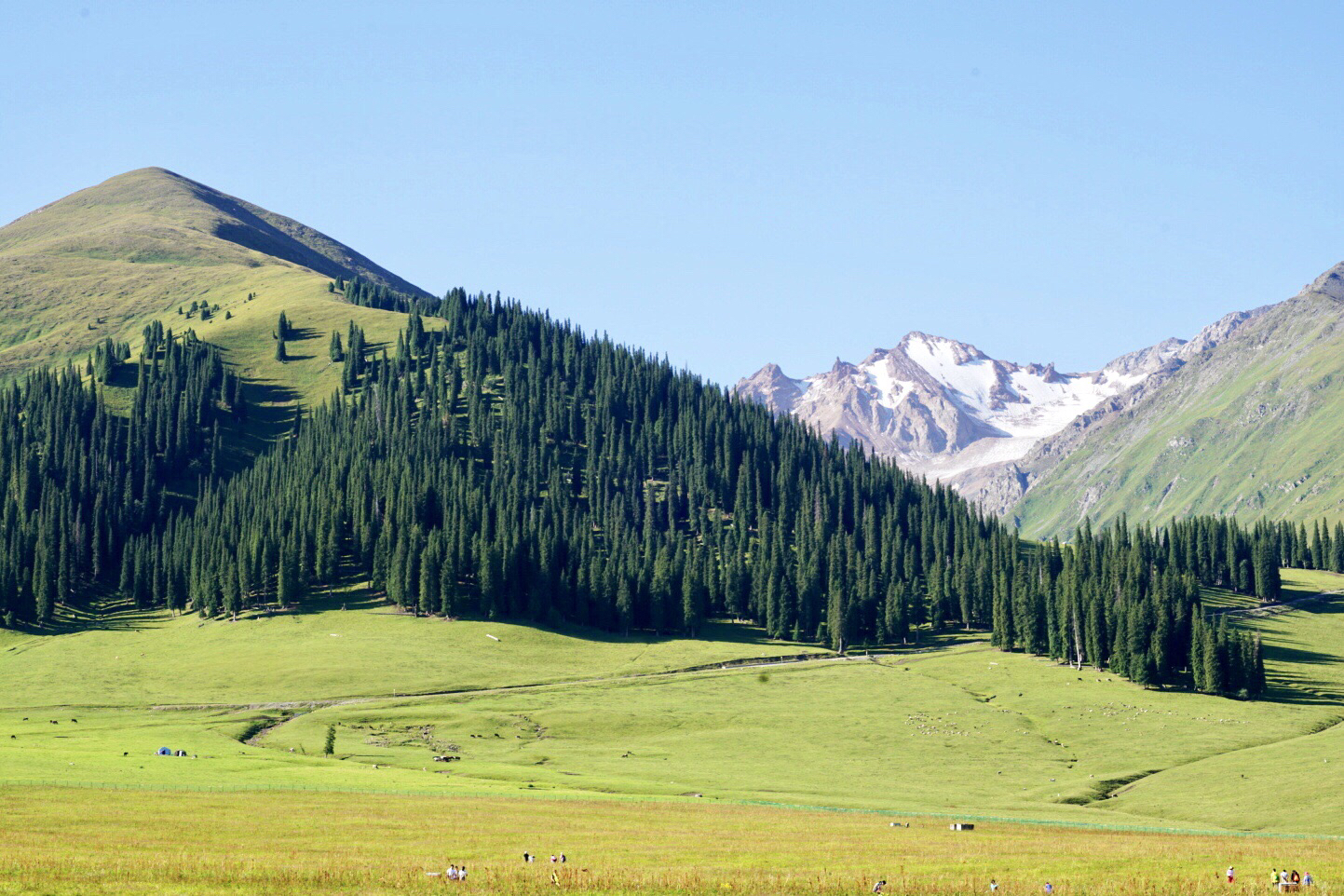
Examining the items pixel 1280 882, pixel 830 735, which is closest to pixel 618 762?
pixel 830 735

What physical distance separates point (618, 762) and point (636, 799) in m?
26.0

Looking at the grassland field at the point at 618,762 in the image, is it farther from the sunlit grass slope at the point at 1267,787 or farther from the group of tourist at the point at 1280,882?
→ the group of tourist at the point at 1280,882

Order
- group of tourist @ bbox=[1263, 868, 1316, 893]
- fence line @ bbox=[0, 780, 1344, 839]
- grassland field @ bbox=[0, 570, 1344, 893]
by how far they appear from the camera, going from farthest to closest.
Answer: fence line @ bbox=[0, 780, 1344, 839] < grassland field @ bbox=[0, 570, 1344, 893] < group of tourist @ bbox=[1263, 868, 1316, 893]

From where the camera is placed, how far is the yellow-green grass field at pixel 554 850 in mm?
47594

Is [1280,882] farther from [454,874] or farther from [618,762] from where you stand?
[618,762]

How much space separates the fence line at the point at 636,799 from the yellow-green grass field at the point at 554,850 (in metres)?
2.74

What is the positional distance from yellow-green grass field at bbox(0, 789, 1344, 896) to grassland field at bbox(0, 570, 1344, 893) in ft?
0.94

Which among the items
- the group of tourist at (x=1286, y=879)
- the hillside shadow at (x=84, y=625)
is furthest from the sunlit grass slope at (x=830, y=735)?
the hillside shadow at (x=84, y=625)

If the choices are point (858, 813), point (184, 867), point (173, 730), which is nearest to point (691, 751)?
point (858, 813)

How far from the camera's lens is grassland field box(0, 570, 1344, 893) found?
53.5 m

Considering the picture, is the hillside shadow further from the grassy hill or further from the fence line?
the fence line

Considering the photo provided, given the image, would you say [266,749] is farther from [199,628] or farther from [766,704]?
[199,628]

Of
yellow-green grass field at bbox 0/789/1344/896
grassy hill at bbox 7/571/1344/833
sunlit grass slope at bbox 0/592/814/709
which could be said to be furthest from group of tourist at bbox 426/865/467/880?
sunlit grass slope at bbox 0/592/814/709

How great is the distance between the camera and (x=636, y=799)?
276ft
